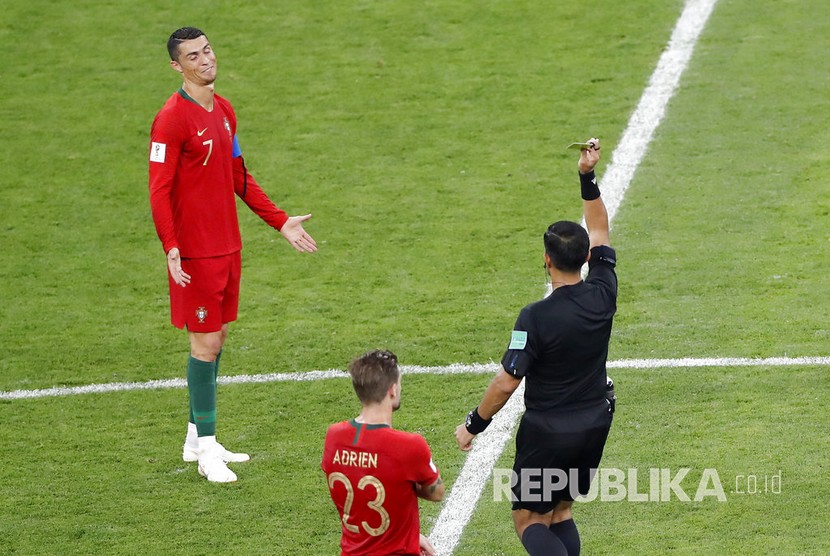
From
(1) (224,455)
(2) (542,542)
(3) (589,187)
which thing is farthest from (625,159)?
(2) (542,542)

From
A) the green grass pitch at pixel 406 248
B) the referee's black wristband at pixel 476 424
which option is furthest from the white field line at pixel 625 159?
the referee's black wristband at pixel 476 424

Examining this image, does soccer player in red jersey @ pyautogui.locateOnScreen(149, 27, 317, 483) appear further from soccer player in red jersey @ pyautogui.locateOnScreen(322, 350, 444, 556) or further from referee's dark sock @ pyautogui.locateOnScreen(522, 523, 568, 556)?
soccer player in red jersey @ pyautogui.locateOnScreen(322, 350, 444, 556)

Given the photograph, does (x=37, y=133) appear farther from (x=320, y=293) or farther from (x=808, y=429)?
(x=808, y=429)

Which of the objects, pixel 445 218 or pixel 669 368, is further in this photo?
pixel 445 218

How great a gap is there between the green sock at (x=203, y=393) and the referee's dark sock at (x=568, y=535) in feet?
7.23

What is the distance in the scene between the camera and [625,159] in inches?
428

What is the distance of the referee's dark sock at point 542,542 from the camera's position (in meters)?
5.49

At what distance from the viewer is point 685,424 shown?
23.7 ft

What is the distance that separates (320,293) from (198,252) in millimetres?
2539

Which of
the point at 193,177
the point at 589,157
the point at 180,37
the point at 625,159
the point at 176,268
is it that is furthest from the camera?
the point at 625,159

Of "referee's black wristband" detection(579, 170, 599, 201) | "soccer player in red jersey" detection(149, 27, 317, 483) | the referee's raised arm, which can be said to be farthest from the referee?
"soccer player in red jersey" detection(149, 27, 317, 483)

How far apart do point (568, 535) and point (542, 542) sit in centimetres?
22

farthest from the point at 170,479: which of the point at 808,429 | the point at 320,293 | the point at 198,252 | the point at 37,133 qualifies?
the point at 37,133

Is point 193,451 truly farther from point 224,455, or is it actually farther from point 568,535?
point 568,535
